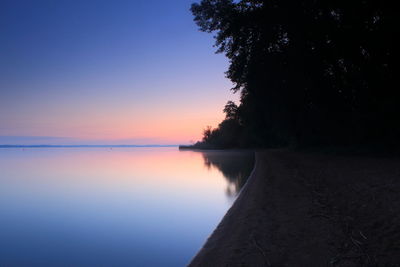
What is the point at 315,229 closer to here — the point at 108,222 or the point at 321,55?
the point at 108,222

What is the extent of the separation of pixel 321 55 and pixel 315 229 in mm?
14521

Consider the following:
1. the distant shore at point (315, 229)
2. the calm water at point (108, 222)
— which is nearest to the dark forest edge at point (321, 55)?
the calm water at point (108, 222)

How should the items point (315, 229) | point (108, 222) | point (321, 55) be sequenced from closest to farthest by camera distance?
point (315, 229), point (108, 222), point (321, 55)

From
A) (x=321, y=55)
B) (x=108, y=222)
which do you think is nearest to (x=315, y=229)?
(x=108, y=222)

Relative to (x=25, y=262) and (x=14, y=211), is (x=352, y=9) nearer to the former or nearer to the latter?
(x=25, y=262)

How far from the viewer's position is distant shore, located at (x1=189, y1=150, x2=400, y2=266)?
13.4ft

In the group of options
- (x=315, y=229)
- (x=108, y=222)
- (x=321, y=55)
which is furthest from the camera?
(x=321, y=55)

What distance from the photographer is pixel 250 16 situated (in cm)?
1633

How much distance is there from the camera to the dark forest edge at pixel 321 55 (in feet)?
50.5

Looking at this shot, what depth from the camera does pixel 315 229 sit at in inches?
207

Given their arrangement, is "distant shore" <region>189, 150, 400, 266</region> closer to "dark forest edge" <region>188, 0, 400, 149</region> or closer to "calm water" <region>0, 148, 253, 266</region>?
"calm water" <region>0, 148, 253, 266</region>

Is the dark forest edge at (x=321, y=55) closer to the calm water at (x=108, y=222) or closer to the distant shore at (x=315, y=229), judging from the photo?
the calm water at (x=108, y=222)

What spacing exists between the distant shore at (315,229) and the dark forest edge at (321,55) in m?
9.67

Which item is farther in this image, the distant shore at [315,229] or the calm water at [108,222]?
the calm water at [108,222]
